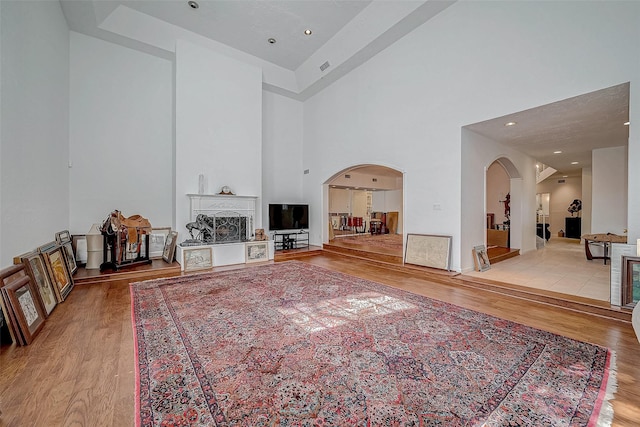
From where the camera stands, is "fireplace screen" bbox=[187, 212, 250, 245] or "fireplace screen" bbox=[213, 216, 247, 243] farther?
"fireplace screen" bbox=[213, 216, 247, 243]

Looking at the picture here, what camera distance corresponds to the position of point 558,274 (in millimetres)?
4539

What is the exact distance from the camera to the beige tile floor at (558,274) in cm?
370

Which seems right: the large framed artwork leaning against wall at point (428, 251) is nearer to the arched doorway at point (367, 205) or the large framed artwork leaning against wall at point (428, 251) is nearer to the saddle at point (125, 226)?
the arched doorway at point (367, 205)

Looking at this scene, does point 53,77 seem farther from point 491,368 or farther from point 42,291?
point 491,368

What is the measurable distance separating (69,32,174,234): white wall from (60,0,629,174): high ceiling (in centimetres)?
45

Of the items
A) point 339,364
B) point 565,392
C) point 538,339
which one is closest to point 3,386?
point 339,364

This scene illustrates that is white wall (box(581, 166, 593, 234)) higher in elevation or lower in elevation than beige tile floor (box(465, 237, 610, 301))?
higher

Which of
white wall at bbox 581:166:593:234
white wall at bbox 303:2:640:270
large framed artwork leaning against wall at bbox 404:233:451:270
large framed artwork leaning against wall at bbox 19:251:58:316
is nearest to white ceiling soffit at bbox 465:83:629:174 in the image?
white wall at bbox 303:2:640:270

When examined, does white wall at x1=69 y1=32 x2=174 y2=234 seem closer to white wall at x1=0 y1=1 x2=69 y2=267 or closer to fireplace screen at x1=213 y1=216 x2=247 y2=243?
white wall at x1=0 y1=1 x2=69 y2=267

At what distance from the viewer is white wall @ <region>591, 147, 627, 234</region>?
564 centimetres

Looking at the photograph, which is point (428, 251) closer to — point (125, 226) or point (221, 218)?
point (221, 218)

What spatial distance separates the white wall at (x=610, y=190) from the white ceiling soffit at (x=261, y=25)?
5.02 metres

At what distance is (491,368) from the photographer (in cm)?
196

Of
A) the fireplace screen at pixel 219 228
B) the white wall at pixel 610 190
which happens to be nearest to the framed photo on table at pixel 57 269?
the fireplace screen at pixel 219 228
